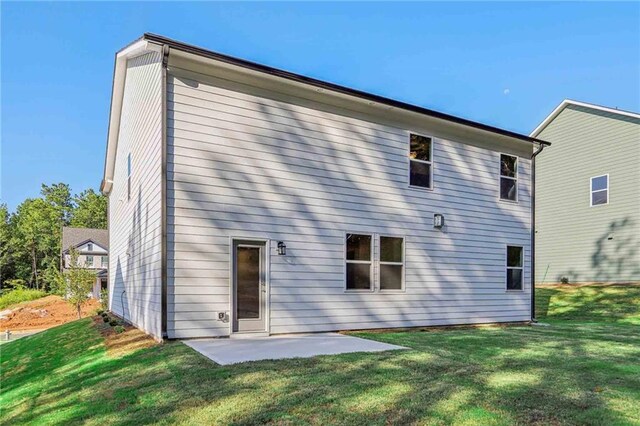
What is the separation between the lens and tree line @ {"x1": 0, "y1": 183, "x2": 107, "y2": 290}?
145 ft

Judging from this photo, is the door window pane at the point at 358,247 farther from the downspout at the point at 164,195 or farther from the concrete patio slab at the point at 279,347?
the downspout at the point at 164,195

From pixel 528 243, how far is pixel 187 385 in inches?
384

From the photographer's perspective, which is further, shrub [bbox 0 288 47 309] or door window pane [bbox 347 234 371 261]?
shrub [bbox 0 288 47 309]

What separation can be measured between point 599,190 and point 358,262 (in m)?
12.5

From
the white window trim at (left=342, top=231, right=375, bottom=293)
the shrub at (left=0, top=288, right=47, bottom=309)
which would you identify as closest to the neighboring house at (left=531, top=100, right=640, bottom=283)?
the white window trim at (left=342, top=231, right=375, bottom=293)

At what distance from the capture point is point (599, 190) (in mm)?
16062

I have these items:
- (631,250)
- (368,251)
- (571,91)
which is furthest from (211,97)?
(571,91)

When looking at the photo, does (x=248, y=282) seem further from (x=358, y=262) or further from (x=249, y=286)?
(x=358, y=262)

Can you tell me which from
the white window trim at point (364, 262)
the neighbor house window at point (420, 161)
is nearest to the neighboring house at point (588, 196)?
the neighbor house window at point (420, 161)

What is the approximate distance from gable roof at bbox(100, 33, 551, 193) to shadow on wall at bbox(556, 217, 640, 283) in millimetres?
7092

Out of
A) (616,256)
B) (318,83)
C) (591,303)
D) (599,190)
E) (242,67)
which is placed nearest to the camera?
(242,67)

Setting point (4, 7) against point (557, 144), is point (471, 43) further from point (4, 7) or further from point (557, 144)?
point (4, 7)

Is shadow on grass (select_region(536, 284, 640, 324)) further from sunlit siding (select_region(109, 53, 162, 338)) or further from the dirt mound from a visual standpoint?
the dirt mound

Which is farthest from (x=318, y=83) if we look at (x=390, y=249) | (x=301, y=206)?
(x=390, y=249)
